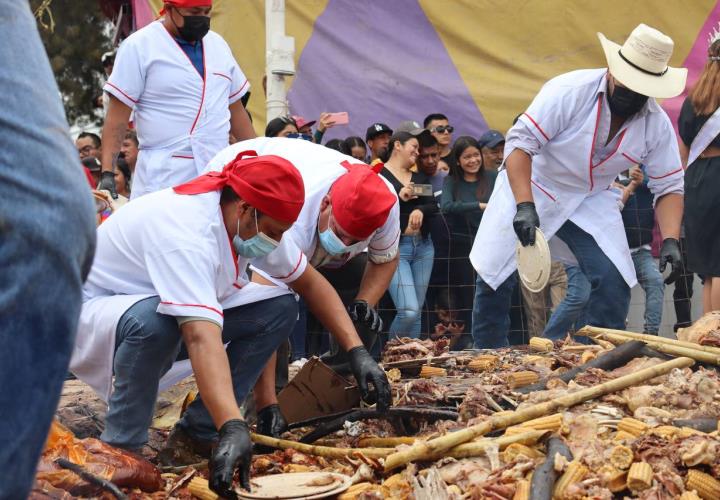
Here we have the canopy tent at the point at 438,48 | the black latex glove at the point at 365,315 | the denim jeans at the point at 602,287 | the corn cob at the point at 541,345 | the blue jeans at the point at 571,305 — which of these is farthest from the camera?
the canopy tent at the point at 438,48

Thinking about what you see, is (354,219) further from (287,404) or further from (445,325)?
(445,325)

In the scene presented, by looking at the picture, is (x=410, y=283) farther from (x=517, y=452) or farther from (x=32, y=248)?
(x=32, y=248)

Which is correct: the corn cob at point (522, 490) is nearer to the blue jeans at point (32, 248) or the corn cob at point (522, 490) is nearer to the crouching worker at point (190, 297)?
the crouching worker at point (190, 297)

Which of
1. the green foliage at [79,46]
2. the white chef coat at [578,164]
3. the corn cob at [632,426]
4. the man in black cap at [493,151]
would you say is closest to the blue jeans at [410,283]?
the white chef coat at [578,164]

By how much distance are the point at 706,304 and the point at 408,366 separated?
6.55 feet

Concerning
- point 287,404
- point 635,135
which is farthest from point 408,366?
point 635,135

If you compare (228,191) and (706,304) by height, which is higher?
(228,191)

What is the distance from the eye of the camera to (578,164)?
6.11 metres

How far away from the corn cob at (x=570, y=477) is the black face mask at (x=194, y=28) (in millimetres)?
3142

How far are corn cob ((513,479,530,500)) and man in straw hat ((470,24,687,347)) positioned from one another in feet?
8.11

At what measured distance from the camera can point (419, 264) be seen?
24.6 ft

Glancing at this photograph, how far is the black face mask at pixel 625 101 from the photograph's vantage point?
19.2 ft

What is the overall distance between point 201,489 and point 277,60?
494cm

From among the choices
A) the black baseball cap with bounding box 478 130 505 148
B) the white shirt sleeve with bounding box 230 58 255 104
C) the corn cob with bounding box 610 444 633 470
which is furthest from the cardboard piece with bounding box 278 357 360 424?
the black baseball cap with bounding box 478 130 505 148
